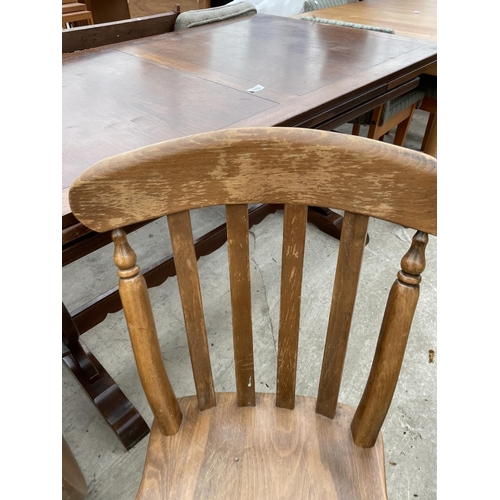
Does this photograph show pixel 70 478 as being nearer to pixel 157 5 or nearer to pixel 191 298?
pixel 191 298

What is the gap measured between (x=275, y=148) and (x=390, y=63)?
3.08 feet

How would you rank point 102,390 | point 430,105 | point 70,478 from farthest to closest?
1. point 430,105
2. point 102,390
3. point 70,478

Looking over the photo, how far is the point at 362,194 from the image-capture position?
19.4 inches

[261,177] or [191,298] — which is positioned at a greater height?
[261,177]

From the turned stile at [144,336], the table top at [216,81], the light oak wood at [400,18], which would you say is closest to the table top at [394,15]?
the light oak wood at [400,18]

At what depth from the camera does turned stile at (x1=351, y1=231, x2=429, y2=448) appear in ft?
1.69

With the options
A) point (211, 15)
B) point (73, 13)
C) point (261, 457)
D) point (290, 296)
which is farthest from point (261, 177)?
point (73, 13)

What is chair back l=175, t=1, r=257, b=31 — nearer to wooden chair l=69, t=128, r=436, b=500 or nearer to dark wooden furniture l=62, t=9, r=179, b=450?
dark wooden furniture l=62, t=9, r=179, b=450

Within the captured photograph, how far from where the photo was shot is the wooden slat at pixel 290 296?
1.79 ft

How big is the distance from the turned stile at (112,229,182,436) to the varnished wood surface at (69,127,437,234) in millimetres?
52

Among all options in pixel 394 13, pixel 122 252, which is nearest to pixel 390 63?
pixel 122 252

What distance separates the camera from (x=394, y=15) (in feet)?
7.19

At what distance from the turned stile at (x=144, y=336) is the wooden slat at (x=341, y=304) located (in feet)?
0.83

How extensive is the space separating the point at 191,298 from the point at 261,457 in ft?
0.94
